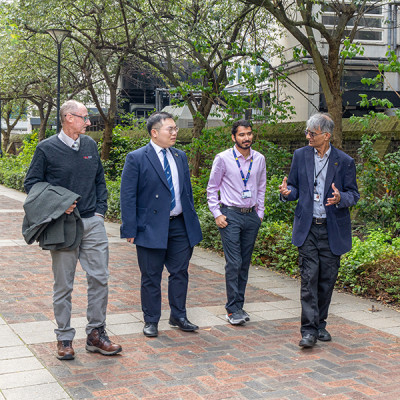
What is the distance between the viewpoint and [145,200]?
5605 mm

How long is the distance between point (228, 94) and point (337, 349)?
276 inches

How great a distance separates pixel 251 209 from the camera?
6.11 meters

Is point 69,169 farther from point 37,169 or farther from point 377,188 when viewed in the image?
point 377,188

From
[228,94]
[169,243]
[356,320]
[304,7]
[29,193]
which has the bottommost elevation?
[356,320]

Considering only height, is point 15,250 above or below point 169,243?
Result: below

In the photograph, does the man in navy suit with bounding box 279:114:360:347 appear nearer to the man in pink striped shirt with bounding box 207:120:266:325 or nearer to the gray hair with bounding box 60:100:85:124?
the man in pink striped shirt with bounding box 207:120:266:325

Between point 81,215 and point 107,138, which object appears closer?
point 81,215

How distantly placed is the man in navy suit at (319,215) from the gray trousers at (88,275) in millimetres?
1588

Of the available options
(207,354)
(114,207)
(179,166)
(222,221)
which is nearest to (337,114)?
(222,221)

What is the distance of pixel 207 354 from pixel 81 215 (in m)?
1.47

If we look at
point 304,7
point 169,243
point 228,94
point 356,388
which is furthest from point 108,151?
point 356,388

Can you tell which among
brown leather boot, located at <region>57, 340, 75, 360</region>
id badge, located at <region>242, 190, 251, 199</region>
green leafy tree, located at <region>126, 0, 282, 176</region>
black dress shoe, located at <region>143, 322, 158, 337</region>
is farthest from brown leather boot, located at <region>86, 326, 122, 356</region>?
green leafy tree, located at <region>126, 0, 282, 176</region>

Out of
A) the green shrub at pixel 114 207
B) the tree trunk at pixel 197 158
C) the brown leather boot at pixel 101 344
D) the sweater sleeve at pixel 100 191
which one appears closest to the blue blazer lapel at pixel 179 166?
the sweater sleeve at pixel 100 191

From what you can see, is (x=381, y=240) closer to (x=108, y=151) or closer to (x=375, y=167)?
(x=375, y=167)
